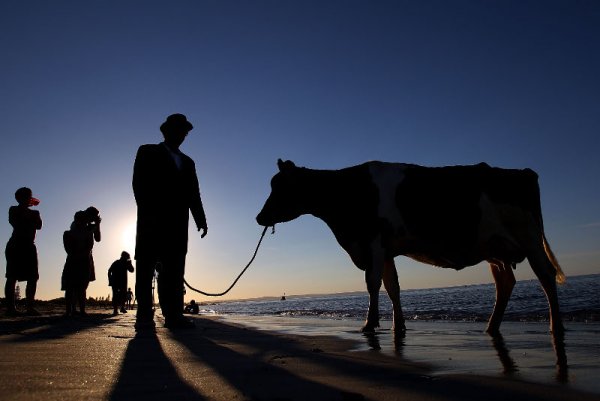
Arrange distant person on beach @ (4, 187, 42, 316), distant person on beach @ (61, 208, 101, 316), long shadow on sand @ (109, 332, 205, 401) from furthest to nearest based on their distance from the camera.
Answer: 1. distant person on beach @ (61, 208, 101, 316)
2. distant person on beach @ (4, 187, 42, 316)
3. long shadow on sand @ (109, 332, 205, 401)

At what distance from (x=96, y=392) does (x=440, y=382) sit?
1420 mm

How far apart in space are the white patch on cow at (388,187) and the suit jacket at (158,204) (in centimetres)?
244

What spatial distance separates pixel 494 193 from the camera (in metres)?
6.00

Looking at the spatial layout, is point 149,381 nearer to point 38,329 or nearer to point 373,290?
point 373,290

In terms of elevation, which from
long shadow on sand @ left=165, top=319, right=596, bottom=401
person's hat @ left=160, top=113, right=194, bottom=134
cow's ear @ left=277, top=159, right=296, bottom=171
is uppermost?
person's hat @ left=160, top=113, right=194, bottom=134

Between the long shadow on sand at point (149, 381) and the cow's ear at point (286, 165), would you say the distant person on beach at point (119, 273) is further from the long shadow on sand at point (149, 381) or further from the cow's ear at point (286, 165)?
the long shadow on sand at point (149, 381)

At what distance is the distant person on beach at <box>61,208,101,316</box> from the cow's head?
20.5ft

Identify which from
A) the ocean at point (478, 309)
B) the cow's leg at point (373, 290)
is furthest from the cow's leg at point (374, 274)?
the ocean at point (478, 309)

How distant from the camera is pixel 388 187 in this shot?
6.27m

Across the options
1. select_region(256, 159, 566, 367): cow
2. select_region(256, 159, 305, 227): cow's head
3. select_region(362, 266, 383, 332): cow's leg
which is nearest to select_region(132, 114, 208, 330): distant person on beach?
select_region(256, 159, 305, 227): cow's head

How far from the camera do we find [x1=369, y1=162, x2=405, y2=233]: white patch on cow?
6090 millimetres

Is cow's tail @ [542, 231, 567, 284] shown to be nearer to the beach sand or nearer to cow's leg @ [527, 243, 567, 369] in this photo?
cow's leg @ [527, 243, 567, 369]

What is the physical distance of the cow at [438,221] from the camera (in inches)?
231

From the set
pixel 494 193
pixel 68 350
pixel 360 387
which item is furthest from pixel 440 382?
pixel 494 193
